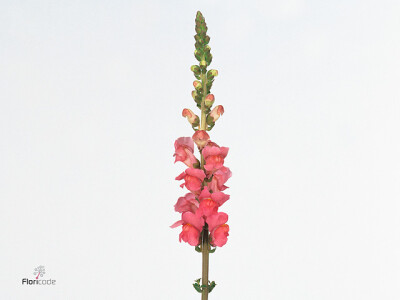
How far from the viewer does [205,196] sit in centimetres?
305

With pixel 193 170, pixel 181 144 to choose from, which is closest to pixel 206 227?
pixel 193 170

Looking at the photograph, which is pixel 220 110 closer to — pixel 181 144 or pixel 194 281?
pixel 181 144

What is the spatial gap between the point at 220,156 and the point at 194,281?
759 mm

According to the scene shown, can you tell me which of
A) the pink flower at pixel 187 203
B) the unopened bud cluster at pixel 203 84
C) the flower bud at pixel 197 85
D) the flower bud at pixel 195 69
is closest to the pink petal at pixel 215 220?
the pink flower at pixel 187 203

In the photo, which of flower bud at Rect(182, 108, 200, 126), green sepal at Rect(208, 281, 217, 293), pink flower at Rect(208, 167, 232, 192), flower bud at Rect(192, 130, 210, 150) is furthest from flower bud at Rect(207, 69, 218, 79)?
green sepal at Rect(208, 281, 217, 293)

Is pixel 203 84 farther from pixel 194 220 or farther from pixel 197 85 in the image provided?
pixel 194 220

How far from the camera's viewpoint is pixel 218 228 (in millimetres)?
3025

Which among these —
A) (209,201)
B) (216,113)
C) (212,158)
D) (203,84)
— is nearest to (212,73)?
(203,84)

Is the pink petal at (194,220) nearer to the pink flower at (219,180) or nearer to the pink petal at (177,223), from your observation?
the pink petal at (177,223)

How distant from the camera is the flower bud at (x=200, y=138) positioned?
10.3ft

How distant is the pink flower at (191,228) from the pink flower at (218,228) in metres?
0.06

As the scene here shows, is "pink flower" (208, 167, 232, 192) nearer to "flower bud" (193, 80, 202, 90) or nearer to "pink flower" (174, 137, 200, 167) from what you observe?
"pink flower" (174, 137, 200, 167)

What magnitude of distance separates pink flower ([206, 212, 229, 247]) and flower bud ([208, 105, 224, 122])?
0.61 metres

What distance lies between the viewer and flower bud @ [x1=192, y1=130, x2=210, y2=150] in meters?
3.14
